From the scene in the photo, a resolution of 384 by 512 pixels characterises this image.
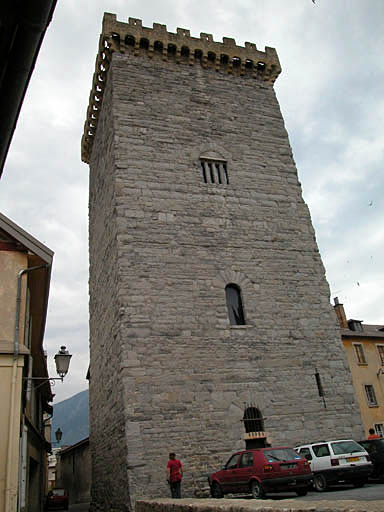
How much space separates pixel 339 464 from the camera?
10258mm

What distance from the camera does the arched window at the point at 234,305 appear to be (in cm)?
1344

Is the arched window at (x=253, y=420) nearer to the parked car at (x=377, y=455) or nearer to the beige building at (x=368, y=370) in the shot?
the parked car at (x=377, y=455)

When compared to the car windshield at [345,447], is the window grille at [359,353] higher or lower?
higher

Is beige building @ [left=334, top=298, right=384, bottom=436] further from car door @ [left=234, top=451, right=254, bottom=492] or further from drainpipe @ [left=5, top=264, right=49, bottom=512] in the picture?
drainpipe @ [left=5, top=264, right=49, bottom=512]

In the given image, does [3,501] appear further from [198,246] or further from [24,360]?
[198,246]

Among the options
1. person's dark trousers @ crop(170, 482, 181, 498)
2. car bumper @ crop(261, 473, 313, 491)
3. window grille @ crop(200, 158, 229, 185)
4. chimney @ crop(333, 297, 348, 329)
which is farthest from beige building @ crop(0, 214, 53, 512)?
chimney @ crop(333, 297, 348, 329)

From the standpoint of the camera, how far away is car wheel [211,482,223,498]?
1034 cm

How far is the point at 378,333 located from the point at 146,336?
18.7m

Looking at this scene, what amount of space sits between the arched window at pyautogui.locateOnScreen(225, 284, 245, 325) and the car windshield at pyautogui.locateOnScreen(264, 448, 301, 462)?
4331 mm

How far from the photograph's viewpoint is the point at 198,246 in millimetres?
13977

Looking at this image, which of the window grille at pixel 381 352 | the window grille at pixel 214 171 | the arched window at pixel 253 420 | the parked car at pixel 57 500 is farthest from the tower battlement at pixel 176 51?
the parked car at pixel 57 500

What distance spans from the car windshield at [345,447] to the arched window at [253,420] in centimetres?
206

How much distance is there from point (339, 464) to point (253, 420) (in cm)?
253

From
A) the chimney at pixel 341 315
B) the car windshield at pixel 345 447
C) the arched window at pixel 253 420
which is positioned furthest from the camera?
the chimney at pixel 341 315
